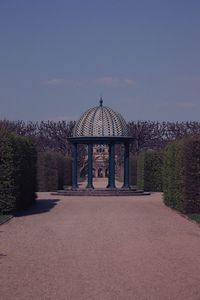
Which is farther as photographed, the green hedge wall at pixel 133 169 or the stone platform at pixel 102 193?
the green hedge wall at pixel 133 169

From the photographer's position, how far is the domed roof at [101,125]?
39812 mm

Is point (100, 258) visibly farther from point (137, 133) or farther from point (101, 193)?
point (137, 133)

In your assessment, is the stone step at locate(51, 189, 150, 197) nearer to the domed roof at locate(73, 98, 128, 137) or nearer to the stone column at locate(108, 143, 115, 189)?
the stone column at locate(108, 143, 115, 189)

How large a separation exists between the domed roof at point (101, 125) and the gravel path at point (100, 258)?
18.1 m

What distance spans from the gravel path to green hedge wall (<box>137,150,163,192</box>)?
20.3m

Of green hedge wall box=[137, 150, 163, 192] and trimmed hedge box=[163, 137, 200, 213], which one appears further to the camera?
green hedge wall box=[137, 150, 163, 192]

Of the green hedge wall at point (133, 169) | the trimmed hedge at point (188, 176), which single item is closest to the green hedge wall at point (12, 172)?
the trimmed hedge at point (188, 176)

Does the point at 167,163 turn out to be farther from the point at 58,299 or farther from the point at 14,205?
the point at 58,299

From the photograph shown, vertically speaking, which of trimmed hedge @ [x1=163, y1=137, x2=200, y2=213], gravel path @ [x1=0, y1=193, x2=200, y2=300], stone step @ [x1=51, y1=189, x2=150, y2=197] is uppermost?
trimmed hedge @ [x1=163, y1=137, x2=200, y2=213]

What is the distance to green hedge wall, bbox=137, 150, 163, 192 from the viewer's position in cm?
4222

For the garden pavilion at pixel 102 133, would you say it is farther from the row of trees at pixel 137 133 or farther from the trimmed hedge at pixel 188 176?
the row of trees at pixel 137 133

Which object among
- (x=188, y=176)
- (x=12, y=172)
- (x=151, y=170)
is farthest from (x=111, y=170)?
(x=12, y=172)

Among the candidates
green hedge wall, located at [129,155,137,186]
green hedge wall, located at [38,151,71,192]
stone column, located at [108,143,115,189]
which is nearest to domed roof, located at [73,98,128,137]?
stone column, located at [108,143,115,189]

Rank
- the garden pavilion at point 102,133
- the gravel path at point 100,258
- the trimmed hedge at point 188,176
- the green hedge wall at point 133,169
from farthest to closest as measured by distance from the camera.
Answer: the green hedge wall at point 133,169
the garden pavilion at point 102,133
the trimmed hedge at point 188,176
the gravel path at point 100,258
